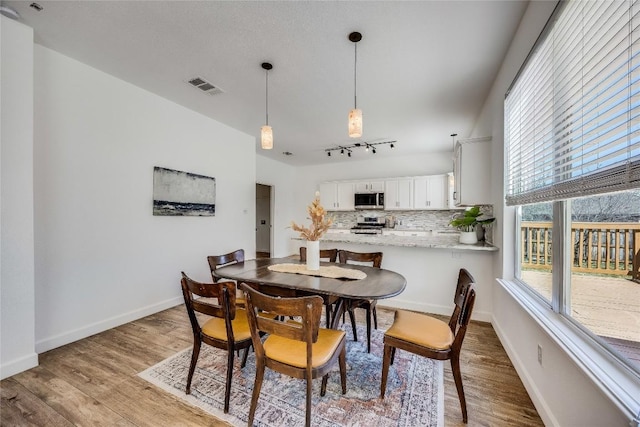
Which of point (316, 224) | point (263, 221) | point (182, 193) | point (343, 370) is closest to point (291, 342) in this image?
point (343, 370)

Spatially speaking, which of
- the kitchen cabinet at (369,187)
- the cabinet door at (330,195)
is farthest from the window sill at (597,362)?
the cabinet door at (330,195)

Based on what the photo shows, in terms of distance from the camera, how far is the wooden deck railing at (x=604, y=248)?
1.05m

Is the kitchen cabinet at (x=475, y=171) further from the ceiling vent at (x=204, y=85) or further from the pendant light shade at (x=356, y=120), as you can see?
the ceiling vent at (x=204, y=85)

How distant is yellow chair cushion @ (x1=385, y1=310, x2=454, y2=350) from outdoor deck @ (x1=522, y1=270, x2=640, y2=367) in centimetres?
72

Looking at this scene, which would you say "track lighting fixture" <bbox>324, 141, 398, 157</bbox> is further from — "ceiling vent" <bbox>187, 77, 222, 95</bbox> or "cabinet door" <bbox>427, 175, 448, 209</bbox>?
"ceiling vent" <bbox>187, 77, 222, 95</bbox>

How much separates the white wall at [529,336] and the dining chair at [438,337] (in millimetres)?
462

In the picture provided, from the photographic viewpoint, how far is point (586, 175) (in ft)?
4.07

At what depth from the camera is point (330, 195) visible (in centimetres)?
728

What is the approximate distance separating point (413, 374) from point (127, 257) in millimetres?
3226

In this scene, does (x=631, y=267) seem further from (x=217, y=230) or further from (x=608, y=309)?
(x=217, y=230)

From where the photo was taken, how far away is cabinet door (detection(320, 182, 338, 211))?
7.22m

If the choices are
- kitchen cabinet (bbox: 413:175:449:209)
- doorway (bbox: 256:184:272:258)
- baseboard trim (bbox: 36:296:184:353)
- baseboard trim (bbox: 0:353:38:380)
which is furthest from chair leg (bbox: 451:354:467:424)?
doorway (bbox: 256:184:272:258)

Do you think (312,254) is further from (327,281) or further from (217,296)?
(217,296)

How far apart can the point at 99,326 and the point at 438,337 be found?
10.9 ft
